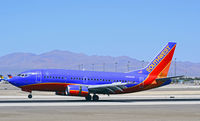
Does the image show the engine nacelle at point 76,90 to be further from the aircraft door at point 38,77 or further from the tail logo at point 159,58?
the tail logo at point 159,58

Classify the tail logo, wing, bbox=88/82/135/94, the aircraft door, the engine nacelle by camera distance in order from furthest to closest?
the tail logo
wing, bbox=88/82/135/94
the aircraft door
the engine nacelle

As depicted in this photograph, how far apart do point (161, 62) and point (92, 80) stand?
10723 millimetres

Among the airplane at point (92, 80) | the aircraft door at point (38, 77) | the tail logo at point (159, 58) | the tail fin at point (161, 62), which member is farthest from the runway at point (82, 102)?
the tail logo at point (159, 58)

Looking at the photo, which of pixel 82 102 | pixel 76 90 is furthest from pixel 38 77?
pixel 82 102

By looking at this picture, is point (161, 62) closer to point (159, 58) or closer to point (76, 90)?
point (159, 58)

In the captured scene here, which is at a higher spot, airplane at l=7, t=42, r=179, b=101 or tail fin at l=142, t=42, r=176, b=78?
tail fin at l=142, t=42, r=176, b=78

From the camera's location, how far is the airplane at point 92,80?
52.1 metres

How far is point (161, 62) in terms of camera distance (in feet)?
188

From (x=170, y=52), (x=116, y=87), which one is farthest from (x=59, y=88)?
(x=170, y=52)

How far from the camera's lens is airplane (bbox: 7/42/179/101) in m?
52.1

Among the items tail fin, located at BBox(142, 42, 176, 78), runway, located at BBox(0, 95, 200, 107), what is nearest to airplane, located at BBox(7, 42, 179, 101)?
tail fin, located at BBox(142, 42, 176, 78)

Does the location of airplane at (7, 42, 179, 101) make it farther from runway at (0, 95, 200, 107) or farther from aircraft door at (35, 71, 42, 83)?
runway at (0, 95, 200, 107)

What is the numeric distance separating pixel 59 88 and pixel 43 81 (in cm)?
230

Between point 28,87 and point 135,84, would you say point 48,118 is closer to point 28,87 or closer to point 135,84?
point 28,87
